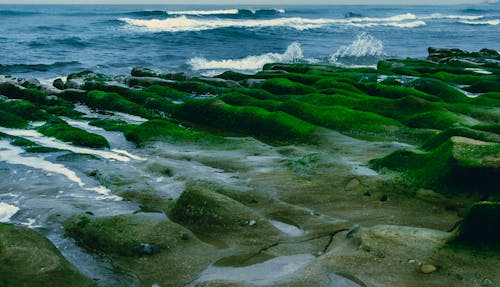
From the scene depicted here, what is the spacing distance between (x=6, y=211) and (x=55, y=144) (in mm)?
4535

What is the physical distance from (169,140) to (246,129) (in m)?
2.41

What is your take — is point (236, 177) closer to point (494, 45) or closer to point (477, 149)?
point (477, 149)

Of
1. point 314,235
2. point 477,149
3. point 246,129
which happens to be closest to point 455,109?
point 246,129

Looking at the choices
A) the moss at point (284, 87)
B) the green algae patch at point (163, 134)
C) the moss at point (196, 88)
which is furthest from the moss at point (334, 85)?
the green algae patch at point (163, 134)

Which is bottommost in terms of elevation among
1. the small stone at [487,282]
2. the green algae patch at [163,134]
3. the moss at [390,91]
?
the green algae patch at [163,134]

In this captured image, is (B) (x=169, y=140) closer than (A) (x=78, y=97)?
Yes

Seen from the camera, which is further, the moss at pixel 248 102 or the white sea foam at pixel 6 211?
the moss at pixel 248 102

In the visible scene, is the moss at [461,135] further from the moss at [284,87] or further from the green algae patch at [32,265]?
the moss at [284,87]

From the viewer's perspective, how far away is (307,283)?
5098 millimetres

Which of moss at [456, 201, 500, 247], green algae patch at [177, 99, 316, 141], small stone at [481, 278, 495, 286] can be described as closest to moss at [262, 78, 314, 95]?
green algae patch at [177, 99, 316, 141]

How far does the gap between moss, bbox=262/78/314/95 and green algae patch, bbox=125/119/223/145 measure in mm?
6668

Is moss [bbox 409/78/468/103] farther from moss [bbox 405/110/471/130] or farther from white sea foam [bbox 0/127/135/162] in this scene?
white sea foam [bbox 0/127/135/162]

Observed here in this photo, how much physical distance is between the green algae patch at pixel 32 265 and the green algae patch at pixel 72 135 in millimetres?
6399

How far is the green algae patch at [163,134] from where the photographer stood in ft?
39.5
